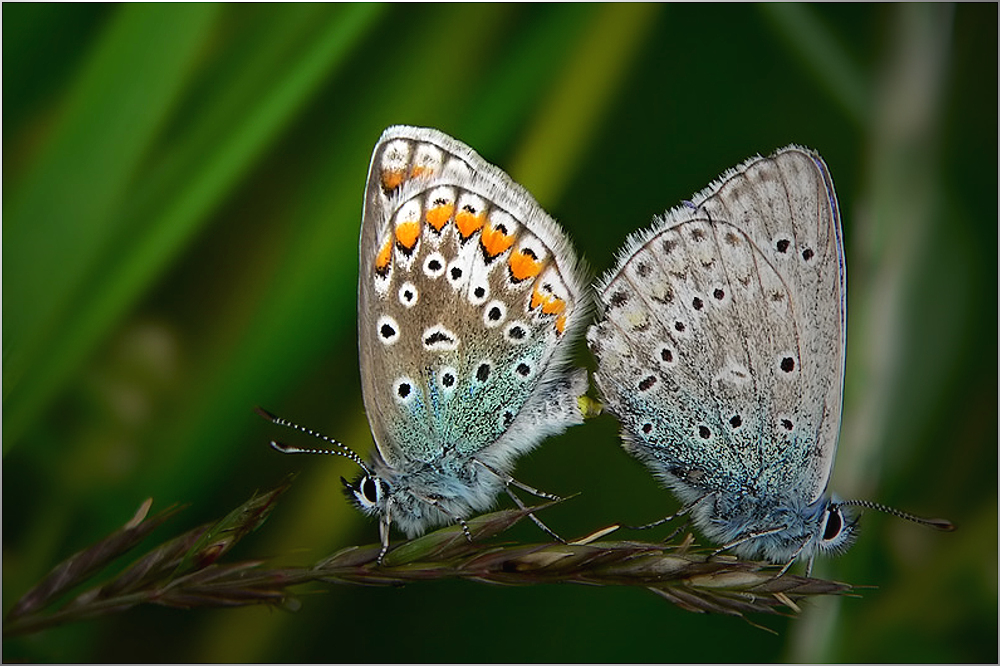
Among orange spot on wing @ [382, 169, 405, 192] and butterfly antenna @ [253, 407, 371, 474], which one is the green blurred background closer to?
butterfly antenna @ [253, 407, 371, 474]

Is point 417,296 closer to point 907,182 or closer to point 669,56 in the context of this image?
point 669,56

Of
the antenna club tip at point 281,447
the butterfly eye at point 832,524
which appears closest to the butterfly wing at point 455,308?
the antenna club tip at point 281,447

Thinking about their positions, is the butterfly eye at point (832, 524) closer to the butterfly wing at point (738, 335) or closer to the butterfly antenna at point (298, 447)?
the butterfly wing at point (738, 335)

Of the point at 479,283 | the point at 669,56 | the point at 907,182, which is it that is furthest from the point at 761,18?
the point at 479,283

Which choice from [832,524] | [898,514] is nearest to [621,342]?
[832,524]

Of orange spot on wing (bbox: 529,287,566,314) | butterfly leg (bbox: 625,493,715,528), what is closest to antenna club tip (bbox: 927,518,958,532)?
butterfly leg (bbox: 625,493,715,528)

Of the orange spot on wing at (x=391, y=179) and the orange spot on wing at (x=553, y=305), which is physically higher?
the orange spot on wing at (x=391, y=179)
